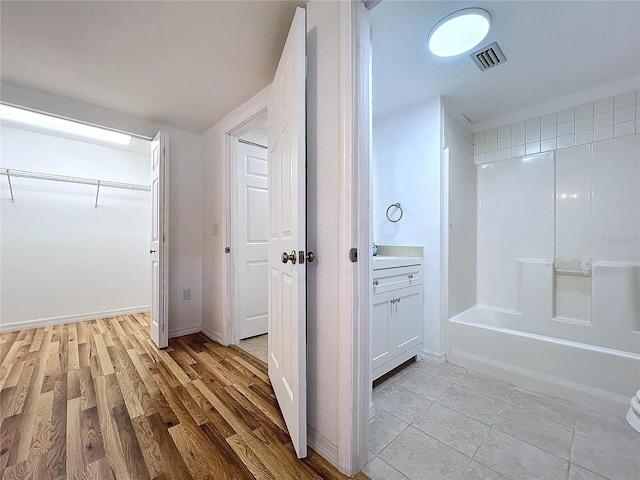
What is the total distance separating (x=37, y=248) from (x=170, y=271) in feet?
5.47

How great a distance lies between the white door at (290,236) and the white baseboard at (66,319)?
117 inches

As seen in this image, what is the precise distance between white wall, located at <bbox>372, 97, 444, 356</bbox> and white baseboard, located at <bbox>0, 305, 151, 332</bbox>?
3.40 m

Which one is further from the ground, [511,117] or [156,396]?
[511,117]

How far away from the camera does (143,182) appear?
3.65 metres

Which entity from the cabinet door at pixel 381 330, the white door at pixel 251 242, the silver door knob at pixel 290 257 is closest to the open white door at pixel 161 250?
the white door at pixel 251 242

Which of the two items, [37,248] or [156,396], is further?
[37,248]

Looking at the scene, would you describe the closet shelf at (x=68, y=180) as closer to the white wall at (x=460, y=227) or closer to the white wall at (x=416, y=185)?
the white wall at (x=416, y=185)

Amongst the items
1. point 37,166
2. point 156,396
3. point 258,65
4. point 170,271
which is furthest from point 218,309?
point 37,166

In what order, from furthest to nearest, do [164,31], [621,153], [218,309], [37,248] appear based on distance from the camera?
[37,248]
[218,309]
[621,153]
[164,31]

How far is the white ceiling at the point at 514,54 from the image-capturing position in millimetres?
1351

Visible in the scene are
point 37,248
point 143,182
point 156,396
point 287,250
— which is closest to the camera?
point 287,250

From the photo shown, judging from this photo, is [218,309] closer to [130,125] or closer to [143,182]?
[130,125]

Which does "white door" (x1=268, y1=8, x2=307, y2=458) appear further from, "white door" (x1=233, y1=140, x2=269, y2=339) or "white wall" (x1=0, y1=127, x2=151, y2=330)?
"white wall" (x1=0, y1=127, x2=151, y2=330)

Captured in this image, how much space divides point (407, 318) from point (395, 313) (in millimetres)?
195
